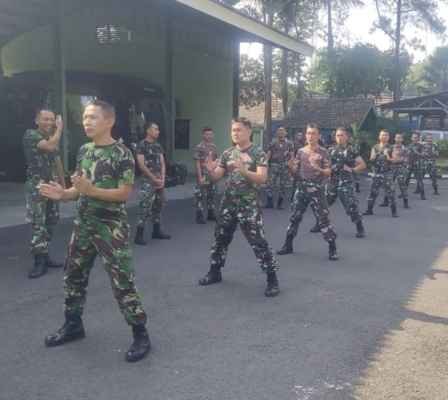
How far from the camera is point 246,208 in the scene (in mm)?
5492

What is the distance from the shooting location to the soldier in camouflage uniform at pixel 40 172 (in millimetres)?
6031

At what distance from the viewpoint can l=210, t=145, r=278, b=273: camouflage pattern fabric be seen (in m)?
5.45

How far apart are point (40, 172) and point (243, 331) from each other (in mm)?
3056

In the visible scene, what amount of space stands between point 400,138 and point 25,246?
321 inches

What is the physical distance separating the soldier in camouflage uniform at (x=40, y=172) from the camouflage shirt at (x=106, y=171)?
2.33m

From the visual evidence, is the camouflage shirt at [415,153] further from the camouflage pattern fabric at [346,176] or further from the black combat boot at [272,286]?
the black combat boot at [272,286]

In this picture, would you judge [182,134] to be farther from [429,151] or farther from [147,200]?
[147,200]

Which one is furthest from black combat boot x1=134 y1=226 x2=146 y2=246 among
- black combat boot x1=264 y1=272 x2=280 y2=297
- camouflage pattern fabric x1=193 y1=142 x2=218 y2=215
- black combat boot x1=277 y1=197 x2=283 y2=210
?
black combat boot x1=277 y1=197 x2=283 y2=210

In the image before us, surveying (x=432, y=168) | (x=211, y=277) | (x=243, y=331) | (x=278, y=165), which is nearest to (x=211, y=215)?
(x=278, y=165)

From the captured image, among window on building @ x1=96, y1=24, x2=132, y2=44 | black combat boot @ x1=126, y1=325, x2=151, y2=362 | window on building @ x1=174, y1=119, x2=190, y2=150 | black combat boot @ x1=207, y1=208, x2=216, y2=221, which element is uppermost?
window on building @ x1=96, y1=24, x2=132, y2=44

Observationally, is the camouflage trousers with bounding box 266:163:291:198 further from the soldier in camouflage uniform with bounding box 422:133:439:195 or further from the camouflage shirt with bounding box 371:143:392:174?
the soldier in camouflage uniform with bounding box 422:133:439:195

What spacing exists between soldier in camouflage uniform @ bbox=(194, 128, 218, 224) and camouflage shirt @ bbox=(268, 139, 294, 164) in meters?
2.41

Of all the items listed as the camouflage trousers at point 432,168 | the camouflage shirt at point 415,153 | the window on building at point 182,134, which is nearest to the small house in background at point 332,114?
the window on building at point 182,134

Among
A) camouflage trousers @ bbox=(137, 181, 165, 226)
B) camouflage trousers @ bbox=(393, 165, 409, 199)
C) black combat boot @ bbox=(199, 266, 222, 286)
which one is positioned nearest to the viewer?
black combat boot @ bbox=(199, 266, 222, 286)
